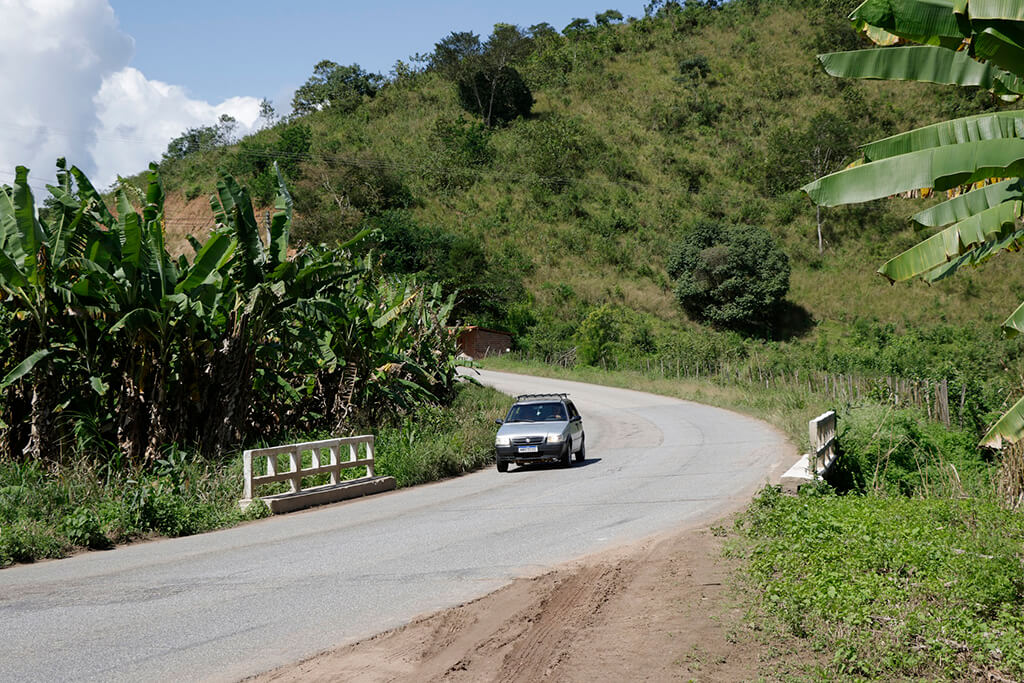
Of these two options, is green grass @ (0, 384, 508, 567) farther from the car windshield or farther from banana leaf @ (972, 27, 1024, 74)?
banana leaf @ (972, 27, 1024, 74)

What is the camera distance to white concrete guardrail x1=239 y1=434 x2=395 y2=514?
48.1 feet

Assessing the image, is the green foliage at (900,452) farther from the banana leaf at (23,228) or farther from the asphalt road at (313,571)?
the banana leaf at (23,228)

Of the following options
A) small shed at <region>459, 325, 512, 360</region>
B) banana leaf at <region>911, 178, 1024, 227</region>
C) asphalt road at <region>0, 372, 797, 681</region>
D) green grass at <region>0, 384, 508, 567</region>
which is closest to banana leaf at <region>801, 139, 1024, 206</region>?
banana leaf at <region>911, 178, 1024, 227</region>

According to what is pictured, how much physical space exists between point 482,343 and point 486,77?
165 feet

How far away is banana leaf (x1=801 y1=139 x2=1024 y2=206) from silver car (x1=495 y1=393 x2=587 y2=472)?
516 inches

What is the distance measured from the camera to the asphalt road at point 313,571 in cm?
671

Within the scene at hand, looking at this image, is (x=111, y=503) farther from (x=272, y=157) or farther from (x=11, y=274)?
(x=272, y=157)

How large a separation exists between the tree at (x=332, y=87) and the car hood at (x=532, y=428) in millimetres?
87078

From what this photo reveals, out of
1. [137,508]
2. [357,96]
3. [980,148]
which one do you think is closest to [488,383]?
[137,508]

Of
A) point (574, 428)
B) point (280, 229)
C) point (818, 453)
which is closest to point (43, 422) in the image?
point (280, 229)

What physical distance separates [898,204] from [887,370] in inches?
1755

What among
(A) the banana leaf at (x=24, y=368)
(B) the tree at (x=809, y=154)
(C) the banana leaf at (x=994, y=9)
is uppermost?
(B) the tree at (x=809, y=154)

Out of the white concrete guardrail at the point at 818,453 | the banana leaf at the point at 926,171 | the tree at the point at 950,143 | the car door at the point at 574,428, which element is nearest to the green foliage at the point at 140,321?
the car door at the point at 574,428

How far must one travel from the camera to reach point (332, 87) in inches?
4082
